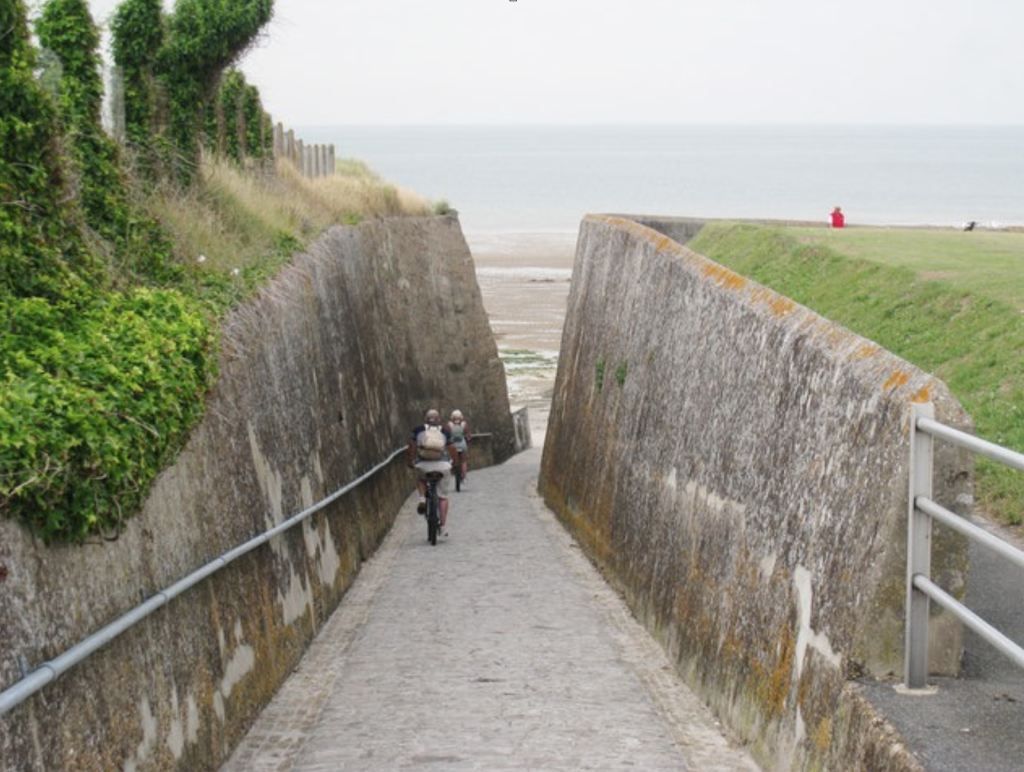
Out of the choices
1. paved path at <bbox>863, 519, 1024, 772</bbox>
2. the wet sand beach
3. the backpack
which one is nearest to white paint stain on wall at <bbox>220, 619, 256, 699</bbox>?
paved path at <bbox>863, 519, 1024, 772</bbox>

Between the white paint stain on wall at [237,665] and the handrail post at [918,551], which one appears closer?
the handrail post at [918,551]

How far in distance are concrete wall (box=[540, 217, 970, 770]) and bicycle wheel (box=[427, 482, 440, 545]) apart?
3.14 meters

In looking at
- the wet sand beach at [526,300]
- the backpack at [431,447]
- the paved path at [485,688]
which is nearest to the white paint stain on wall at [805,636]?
the paved path at [485,688]

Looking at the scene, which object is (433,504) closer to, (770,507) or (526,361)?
(770,507)

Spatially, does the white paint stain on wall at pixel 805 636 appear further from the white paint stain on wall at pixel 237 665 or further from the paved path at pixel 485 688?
the white paint stain on wall at pixel 237 665

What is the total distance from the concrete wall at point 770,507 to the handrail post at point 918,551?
0.36 ft

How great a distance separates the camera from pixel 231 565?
10.8 m

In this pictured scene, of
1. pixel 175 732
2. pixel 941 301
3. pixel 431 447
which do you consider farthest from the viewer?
pixel 431 447

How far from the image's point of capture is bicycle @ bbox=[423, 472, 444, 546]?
20.4m

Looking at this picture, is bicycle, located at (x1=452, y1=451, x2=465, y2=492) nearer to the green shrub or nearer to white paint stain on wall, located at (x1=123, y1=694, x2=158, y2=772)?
the green shrub

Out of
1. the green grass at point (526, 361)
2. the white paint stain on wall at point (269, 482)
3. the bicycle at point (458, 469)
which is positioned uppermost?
the white paint stain on wall at point (269, 482)

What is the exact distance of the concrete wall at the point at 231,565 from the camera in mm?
6648

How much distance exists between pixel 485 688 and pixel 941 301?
9664 mm

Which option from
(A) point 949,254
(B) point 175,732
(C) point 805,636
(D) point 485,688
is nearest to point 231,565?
(D) point 485,688
